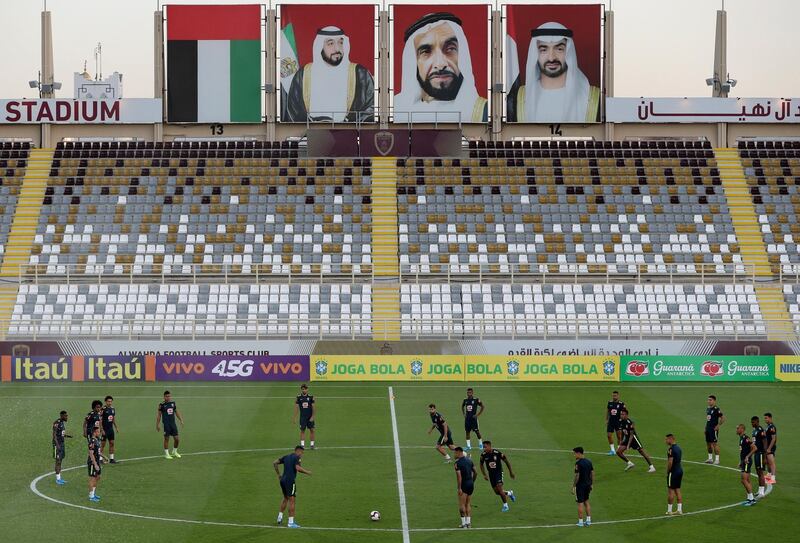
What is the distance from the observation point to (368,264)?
57.7m

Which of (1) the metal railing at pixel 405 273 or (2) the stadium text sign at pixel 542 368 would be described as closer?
(2) the stadium text sign at pixel 542 368

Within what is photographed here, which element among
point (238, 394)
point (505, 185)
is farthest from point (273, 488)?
point (505, 185)

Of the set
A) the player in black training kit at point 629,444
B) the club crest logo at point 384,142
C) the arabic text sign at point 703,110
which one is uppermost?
the arabic text sign at point 703,110

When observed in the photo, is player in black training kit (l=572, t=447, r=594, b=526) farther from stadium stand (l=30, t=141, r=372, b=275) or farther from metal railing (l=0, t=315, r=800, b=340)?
stadium stand (l=30, t=141, r=372, b=275)

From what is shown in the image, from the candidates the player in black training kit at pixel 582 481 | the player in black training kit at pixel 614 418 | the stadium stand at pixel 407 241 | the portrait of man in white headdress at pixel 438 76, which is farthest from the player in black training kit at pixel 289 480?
the portrait of man in white headdress at pixel 438 76

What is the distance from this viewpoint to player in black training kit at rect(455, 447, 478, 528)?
73.5 feet

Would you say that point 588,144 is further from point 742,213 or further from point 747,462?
point 747,462

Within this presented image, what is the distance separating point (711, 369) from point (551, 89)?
23369 mm

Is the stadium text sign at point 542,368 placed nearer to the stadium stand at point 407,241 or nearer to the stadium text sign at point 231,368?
the stadium stand at point 407,241

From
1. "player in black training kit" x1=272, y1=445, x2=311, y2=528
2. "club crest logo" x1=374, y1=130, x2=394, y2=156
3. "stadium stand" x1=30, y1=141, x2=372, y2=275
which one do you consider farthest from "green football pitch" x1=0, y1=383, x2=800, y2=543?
"club crest logo" x1=374, y1=130, x2=394, y2=156

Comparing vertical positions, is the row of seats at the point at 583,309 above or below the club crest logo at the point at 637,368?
above

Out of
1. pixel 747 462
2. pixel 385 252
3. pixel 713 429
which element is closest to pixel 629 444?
pixel 713 429

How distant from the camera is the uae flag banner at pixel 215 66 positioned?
65375mm

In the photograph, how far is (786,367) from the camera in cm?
4706
